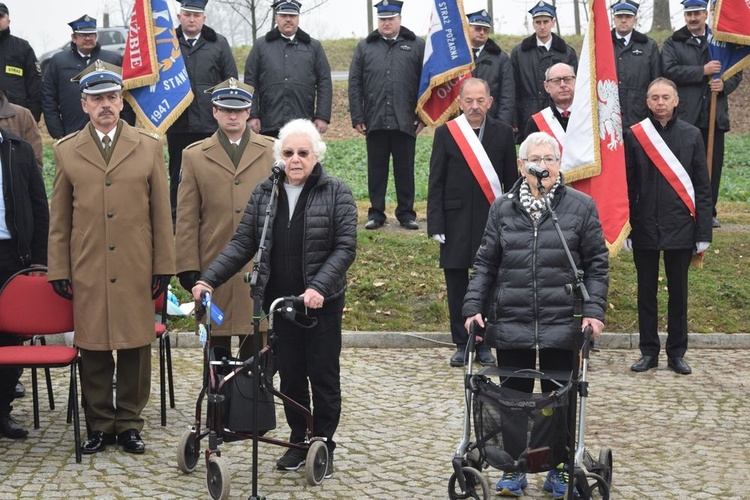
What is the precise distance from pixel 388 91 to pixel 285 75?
1.11 m

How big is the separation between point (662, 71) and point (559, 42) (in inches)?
45.0

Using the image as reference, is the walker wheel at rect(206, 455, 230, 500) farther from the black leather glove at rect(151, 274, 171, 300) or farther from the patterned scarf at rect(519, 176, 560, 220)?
the patterned scarf at rect(519, 176, 560, 220)

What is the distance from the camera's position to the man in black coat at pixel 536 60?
41.5 ft

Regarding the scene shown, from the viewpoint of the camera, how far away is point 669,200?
9641mm

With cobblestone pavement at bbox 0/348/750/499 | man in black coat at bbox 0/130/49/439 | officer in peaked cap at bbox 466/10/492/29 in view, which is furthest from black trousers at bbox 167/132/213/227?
man in black coat at bbox 0/130/49/439

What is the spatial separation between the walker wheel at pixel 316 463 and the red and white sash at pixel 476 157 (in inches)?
135

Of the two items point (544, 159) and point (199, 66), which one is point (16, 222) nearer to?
point (544, 159)

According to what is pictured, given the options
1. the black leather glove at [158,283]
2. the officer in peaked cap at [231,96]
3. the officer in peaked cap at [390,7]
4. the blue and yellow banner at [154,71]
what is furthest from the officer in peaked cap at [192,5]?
the black leather glove at [158,283]

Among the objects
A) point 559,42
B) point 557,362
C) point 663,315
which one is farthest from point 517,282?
point 559,42

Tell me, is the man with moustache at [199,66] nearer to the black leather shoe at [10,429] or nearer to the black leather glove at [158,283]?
the black leather glove at [158,283]

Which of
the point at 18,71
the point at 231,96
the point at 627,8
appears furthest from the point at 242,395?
the point at 627,8

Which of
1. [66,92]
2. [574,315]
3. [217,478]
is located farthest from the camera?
[66,92]

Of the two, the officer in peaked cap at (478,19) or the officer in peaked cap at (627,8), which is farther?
the officer in peaked cap at (478,19)

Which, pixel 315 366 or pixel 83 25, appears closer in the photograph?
pixel 315 366
